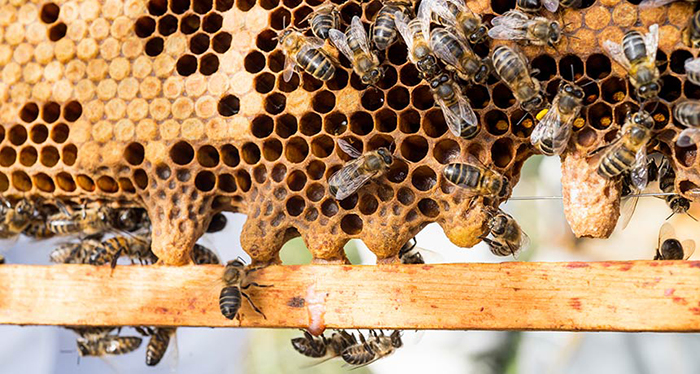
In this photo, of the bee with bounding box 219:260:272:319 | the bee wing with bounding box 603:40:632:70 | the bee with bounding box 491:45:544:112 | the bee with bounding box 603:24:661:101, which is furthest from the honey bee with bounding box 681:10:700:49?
the bee with bounding box 219:260:272:319

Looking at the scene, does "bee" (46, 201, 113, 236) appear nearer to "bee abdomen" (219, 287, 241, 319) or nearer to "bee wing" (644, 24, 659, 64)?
"bee abdomen" (219, 287, 241, 319)

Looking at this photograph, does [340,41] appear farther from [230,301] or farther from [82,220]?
[82,220]

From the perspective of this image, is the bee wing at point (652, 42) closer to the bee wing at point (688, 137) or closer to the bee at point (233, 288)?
the bee wing at point (688, 137)

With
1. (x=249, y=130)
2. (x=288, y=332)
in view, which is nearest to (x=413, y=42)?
(x=249, y=130)

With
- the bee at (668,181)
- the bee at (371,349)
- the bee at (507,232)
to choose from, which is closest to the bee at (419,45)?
the bee at (507,232)

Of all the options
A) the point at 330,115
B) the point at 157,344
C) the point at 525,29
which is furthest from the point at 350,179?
the point at 157,344
